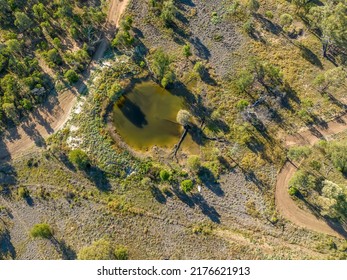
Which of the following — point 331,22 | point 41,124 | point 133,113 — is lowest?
point 41,124

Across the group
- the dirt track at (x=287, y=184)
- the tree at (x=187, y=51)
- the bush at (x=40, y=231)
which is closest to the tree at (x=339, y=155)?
the dirt track at (x=287, y=184)

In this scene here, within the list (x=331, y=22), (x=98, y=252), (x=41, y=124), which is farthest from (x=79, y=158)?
(x=331, y=22)

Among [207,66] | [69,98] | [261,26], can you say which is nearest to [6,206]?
[69,98]

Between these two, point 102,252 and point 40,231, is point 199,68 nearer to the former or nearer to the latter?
point 102,252

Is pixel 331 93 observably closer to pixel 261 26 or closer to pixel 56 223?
pixel 261 26

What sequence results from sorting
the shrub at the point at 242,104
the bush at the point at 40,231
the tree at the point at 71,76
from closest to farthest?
the bush at the point at 40,231
the shrub at the point at 242,104
the tree at the point at 71,76

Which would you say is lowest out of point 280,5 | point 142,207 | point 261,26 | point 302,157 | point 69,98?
point 142,207

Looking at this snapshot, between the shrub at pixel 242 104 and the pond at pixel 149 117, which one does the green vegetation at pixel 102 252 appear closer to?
the pond at pixel 149 117
